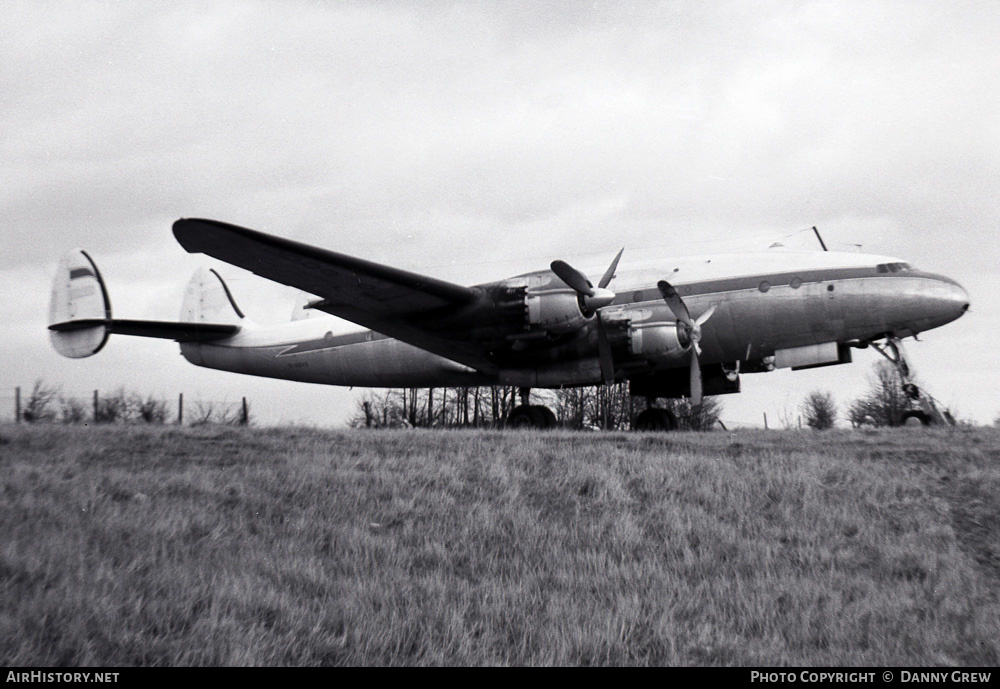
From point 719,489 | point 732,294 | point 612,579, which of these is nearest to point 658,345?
point 732,294

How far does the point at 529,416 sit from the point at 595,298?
129 inches

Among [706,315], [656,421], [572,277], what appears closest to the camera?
[572,277]

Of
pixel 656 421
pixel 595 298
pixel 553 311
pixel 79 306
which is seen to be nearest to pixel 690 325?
pixel 595 298

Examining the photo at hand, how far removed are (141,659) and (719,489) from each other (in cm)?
697

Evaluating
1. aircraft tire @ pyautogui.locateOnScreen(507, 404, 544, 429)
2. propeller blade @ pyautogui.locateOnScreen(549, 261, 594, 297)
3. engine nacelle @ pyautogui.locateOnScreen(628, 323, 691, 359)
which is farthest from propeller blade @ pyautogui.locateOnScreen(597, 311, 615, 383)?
aircraft tire @ pyautogui.locateOnScreen(507, 404, 544, 429)

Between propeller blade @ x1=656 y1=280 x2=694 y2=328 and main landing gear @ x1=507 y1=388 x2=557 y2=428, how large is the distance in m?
3.43

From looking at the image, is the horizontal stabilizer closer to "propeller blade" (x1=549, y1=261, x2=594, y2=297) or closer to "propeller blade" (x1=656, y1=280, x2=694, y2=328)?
"propeller blade" (x1=549, y1=261, x2=594, y2=297)

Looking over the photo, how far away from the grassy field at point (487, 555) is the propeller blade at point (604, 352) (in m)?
4.19

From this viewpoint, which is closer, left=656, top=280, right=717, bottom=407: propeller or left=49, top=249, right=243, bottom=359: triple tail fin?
left=49, top=249, right=243, bottom=359: triple tail fin

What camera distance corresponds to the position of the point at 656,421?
18.1 metres

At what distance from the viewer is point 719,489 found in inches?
375

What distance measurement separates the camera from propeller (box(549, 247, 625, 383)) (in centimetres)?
1454

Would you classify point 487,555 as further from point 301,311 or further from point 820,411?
point 820,411

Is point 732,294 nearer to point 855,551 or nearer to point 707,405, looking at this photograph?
point 855,551
